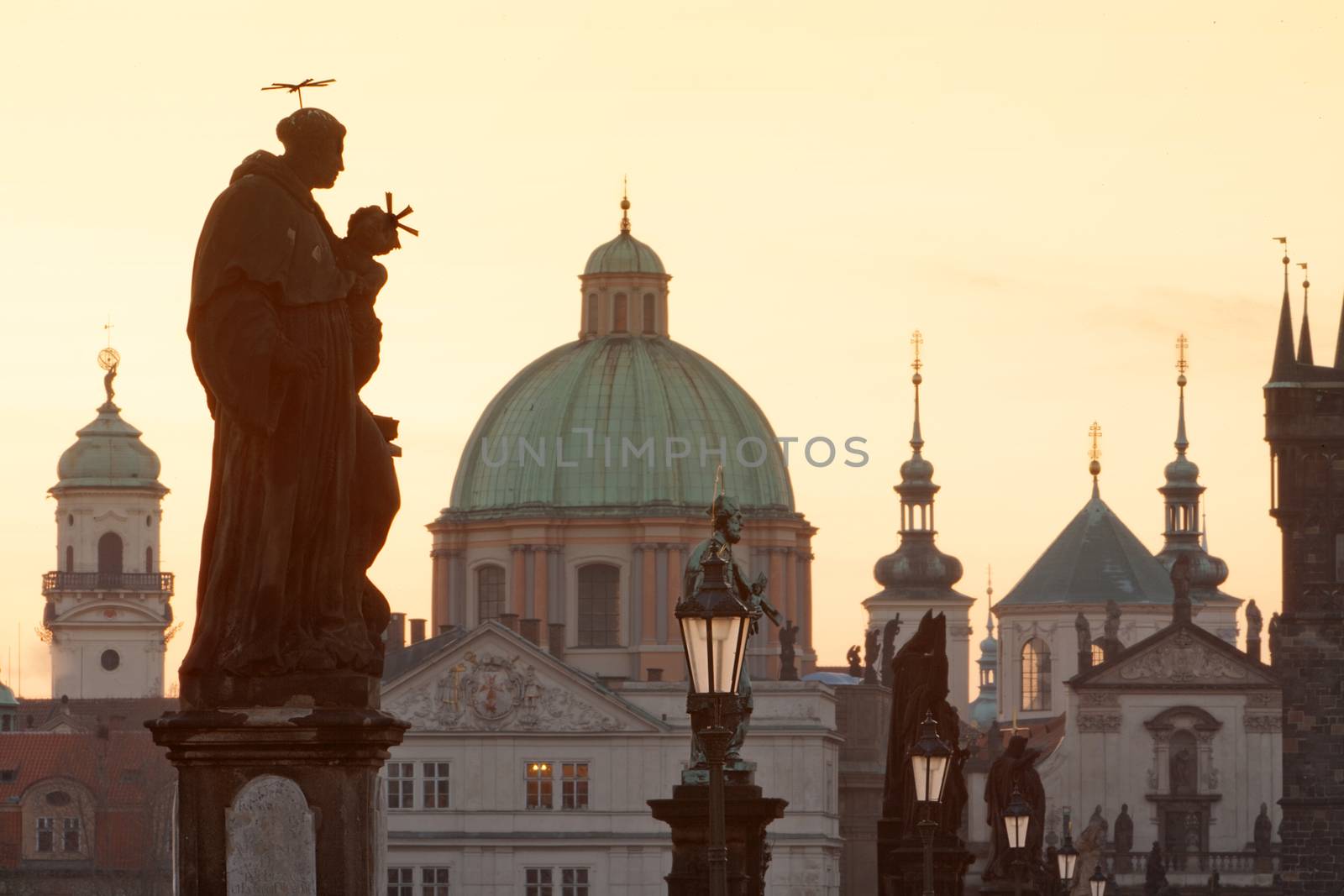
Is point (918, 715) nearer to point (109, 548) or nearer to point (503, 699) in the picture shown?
→ point (503, 699)

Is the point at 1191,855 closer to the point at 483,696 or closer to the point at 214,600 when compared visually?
the point at 483,696

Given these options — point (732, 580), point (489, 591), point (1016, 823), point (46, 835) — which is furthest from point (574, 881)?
point (732, 580)

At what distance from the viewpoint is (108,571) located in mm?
157125

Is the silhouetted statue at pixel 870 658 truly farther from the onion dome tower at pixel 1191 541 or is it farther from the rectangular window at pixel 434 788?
the onion dome tower at pixel 1191 541

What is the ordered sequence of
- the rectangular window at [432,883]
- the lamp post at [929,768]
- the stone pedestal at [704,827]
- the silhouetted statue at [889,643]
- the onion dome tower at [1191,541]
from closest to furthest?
the stone pedestal at [704,827], the lamp post at [929,768], the silhouetted statue at [889,643], the rectangular window at [432,883], the onion dome tower at [1191,541]

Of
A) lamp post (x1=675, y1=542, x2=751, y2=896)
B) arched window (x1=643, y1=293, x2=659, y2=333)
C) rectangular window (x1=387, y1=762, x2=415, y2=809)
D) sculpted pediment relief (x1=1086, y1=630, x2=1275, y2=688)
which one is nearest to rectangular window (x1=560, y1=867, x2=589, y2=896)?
rectangular window (x1=387, y1=762, x2=415, y2=809)

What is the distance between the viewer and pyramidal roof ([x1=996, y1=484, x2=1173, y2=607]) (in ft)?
497

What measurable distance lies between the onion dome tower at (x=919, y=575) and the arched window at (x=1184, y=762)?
160 feet

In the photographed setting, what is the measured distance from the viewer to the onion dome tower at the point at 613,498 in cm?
10506

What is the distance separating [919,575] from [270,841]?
155 m

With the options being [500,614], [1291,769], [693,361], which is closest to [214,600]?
[1291,769]

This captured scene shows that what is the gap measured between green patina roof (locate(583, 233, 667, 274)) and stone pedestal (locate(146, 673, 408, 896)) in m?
100

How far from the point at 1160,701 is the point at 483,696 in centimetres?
2816

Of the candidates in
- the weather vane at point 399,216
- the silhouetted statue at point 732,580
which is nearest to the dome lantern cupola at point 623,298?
the silhouetted statue at point 732,580
